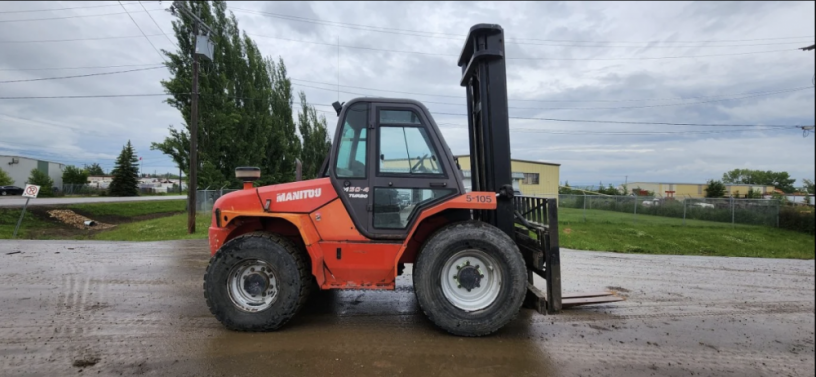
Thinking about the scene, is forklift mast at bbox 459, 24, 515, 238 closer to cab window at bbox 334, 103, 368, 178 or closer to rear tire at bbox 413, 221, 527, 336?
rear tire at bbox 413, 221, 527, 336

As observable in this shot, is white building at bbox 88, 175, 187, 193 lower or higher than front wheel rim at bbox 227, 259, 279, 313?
higher

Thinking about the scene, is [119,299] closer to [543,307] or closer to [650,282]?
[543,307]

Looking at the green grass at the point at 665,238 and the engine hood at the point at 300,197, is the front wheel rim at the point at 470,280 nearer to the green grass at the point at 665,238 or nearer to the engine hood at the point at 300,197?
the engine hood at the point at 300,197

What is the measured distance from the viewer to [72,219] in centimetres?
2033

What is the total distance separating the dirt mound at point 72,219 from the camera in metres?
19.4

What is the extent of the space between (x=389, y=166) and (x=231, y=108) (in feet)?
70.2

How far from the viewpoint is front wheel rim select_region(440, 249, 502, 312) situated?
3.80m

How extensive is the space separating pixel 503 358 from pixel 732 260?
31.3 feet

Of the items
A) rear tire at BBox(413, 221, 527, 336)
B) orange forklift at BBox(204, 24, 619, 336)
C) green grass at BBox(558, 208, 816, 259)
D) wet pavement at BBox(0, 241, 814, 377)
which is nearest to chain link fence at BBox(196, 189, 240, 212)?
wet pavement at BBox(0, 241, 814, 377)

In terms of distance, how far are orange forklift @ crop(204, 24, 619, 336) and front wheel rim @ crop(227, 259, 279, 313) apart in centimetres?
1

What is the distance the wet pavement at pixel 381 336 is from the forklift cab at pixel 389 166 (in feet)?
3.71

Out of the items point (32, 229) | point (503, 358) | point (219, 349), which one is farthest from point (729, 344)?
point (32, 229)

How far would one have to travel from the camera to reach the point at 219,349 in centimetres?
347

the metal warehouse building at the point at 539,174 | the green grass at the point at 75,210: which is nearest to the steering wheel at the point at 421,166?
the green grass at the point at 75,210
